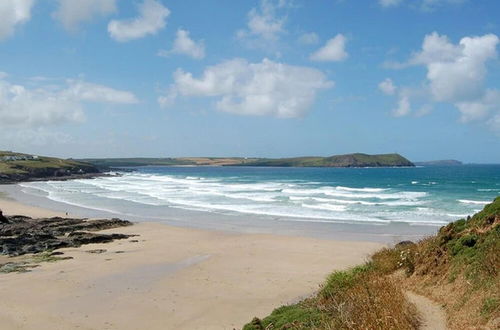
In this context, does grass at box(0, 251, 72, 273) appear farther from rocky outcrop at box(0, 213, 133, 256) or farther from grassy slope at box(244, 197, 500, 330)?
grassy slope at box(244, 197, 500, 330)

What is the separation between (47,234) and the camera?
2589 centimetres

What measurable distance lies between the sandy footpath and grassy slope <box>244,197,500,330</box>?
2971 mm

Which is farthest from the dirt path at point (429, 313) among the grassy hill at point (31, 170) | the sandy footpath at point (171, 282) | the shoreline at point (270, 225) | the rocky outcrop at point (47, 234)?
the grassy hill at point (31, 170)

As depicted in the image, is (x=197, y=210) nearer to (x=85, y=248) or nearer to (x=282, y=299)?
(x=85, y=248)

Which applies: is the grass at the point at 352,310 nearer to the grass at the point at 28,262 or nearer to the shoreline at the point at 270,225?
the grass at the point at 28,262

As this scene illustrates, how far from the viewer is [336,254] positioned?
796 inches

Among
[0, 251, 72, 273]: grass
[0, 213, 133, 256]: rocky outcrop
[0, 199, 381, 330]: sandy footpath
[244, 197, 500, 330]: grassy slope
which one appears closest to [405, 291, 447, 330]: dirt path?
[244, 197, 500, 330]: grassy slope

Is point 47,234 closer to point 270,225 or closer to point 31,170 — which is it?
point 270,225

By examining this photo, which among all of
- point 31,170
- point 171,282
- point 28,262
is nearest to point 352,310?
point 171,282

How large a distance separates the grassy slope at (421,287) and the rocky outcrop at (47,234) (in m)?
17.1

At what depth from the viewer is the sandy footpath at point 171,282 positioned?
39.8ft

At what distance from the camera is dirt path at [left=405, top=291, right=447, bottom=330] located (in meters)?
7.60

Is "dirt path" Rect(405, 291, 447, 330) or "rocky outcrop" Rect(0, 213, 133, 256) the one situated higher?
"dirt path" Rect(405, 291, 447, 330)

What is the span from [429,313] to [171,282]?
9802mm
